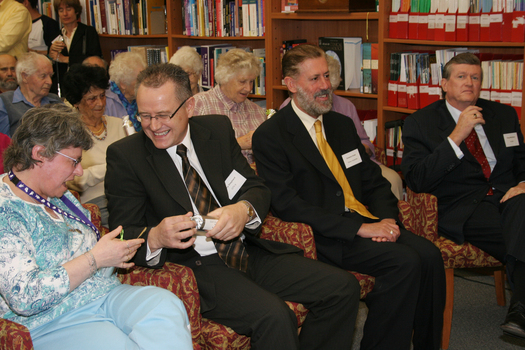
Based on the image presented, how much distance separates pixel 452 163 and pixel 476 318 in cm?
96

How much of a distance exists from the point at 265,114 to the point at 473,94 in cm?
166

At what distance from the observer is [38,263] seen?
175 centimetres

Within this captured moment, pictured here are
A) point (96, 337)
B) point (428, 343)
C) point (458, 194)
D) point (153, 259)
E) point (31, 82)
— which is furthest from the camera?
point (31, 82)

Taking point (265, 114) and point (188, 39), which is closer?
point (265, 114)

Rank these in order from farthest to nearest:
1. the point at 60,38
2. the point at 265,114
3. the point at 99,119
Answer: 1. the point at 60,38
2. the point at 265,114
3. the point at 99,119

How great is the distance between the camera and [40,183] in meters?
1.83

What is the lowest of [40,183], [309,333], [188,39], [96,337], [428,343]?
[428,343]

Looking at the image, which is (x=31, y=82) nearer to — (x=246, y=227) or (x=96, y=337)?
(x=246, y=227)

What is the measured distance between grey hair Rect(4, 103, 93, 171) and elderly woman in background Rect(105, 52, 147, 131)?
2324 mm

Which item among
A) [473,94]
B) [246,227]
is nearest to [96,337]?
[246,227]

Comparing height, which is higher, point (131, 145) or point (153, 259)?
point (131, 145)

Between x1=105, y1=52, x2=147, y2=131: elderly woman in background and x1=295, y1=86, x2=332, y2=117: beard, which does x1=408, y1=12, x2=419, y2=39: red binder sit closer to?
x1=295, y1=86, x2=332, y2=117: beard

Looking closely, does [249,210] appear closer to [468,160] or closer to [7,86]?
[468,160]

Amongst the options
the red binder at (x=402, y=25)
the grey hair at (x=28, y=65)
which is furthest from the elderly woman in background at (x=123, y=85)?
the red binder at (x=402, y=25)
